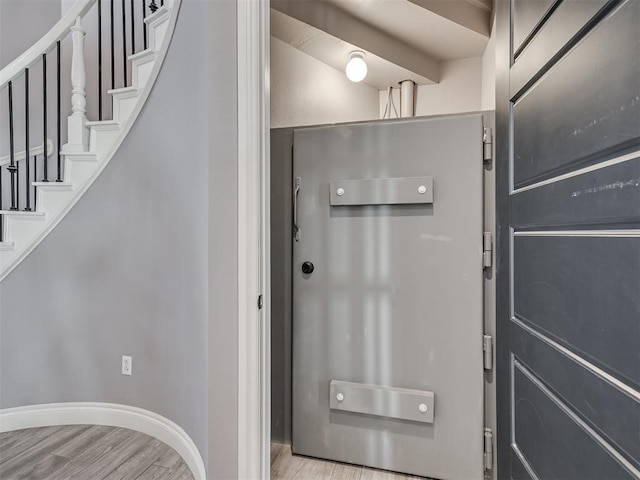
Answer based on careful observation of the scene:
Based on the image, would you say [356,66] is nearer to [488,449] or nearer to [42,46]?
[42,46]

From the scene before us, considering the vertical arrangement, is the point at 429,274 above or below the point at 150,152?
below

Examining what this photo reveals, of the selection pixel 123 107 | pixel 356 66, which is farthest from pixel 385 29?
pixel 123 107

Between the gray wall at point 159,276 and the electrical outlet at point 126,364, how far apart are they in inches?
1.3

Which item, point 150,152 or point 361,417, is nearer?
point 361,417

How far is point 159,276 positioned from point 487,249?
5.24ft

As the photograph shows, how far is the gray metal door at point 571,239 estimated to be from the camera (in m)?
0.60

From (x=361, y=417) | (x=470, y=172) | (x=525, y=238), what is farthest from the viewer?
(x=361, y=417)

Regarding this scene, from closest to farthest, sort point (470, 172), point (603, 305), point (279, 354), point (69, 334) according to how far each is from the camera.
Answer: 1. point (603, 305)
2. point (470, 172)
3. point (279, 354)
4. point (69, 334)

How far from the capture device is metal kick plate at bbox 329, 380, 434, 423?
5.22 feet

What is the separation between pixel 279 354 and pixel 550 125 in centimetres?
151

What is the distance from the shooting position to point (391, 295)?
1.66 meters

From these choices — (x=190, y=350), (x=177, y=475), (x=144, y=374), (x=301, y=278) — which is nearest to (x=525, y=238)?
(x=301, y=278)

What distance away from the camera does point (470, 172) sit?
156 cm

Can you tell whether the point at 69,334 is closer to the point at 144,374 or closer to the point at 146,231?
the point at 144,374
